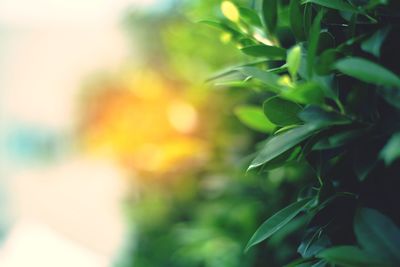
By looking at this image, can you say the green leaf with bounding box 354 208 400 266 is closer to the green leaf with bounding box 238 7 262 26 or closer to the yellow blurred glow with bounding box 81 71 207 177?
the green leaf with bounding box 238 7 262 26

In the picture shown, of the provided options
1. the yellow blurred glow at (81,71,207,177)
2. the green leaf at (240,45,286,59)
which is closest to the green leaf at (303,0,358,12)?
the green leaf at (240,45,286,59)

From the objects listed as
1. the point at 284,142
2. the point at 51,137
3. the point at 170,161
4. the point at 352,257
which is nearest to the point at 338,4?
the point at 284,142

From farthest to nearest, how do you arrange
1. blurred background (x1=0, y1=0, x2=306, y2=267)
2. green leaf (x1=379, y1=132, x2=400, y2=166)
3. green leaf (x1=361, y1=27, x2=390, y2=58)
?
blurred background (x1=0, y1=0, x2=306, y2=267), green leaf (x1=361, y1=27, x2=390, y2=58), green leaf (x1=379, y1=132, x2=400, y2=166)

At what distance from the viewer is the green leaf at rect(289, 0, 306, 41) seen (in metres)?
0.69

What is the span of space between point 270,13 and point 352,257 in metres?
0.38

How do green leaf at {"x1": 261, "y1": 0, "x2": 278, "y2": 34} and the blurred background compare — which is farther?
the blurred background

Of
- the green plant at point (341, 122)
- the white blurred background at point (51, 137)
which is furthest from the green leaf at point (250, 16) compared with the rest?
the white blurred background at point (51, 137)

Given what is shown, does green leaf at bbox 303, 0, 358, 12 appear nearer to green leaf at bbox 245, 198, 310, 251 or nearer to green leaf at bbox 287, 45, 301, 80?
green leaf at bbox 287, 45, 301, 80

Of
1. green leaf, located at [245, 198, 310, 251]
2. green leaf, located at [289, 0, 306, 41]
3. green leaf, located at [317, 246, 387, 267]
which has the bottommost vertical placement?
green leaf, located at [317, 246, 387, 267]

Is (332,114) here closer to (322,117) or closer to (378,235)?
(322,117)

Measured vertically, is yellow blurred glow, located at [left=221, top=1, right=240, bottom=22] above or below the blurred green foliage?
above

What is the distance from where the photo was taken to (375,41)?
60cm

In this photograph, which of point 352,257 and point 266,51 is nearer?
point 352,257

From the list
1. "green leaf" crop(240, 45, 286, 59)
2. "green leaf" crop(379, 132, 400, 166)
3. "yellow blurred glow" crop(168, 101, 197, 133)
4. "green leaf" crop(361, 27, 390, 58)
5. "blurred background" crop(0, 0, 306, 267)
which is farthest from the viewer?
"yellow blurred glow" crop(168, 101, 197, 133)
